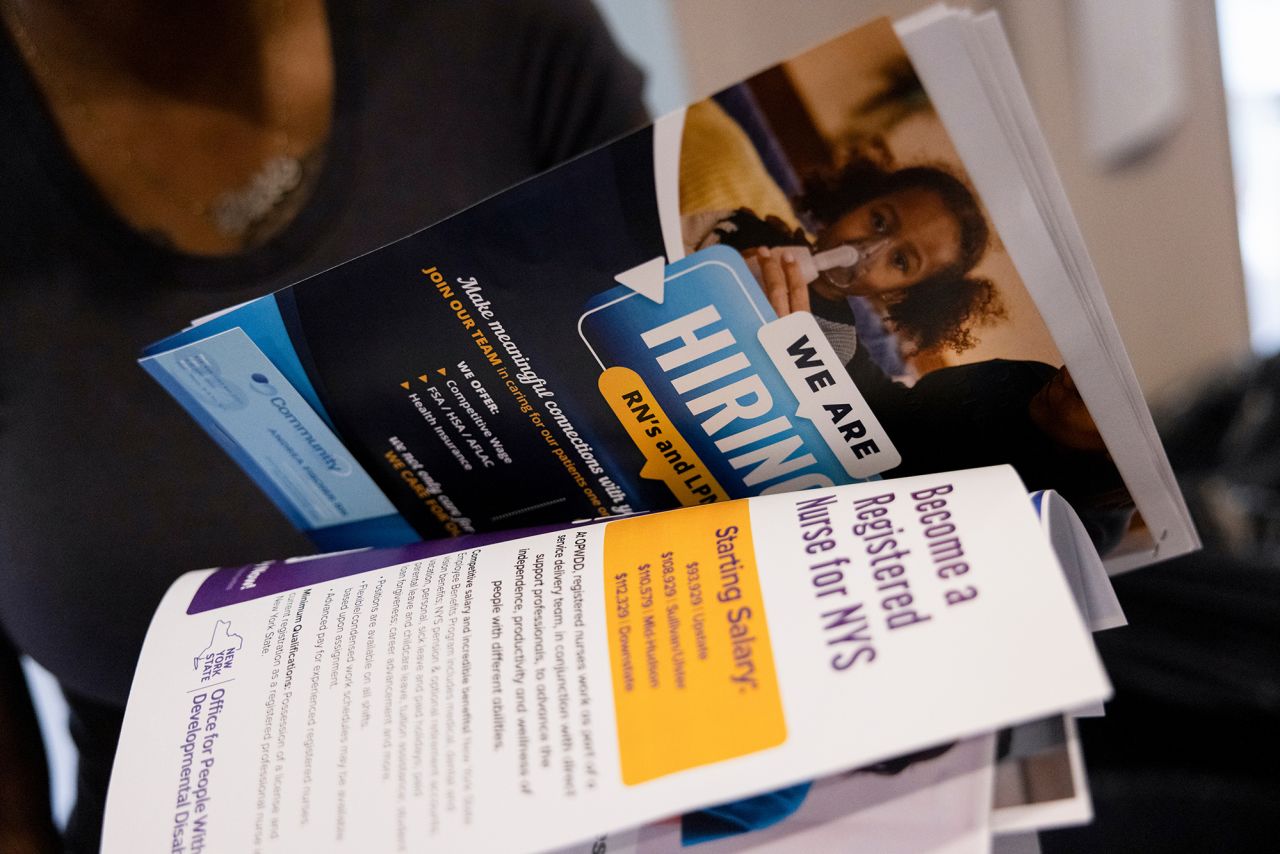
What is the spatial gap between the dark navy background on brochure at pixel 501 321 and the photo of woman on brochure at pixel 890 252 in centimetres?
3

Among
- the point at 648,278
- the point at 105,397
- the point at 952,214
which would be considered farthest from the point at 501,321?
the point at 105,397

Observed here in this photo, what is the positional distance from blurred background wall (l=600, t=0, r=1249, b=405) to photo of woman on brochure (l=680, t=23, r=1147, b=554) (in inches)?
28.9

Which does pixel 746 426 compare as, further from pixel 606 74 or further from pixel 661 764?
pixel 606 74

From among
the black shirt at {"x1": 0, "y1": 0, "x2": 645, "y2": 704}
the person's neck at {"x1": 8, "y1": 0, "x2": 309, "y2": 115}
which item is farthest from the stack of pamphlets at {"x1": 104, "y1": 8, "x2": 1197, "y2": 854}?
the person's neck at {"x1": 8, "y1": 0, "x2": 309, "y2": 115}

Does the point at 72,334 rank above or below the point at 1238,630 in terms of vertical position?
above

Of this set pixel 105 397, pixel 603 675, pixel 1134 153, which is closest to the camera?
A: pixel 603 675

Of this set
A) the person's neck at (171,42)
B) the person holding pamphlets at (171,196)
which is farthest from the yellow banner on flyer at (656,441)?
the person's neck at (171,42)

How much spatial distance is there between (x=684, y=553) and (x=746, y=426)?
62 millimetres

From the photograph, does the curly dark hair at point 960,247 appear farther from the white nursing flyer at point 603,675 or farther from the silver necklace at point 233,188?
the silver necklace at point 233,188

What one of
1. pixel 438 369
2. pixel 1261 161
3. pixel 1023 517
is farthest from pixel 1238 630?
pixel 1261 161

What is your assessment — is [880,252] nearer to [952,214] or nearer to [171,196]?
[952,214]

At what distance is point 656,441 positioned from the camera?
0.35 m

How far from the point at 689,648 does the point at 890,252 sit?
151mm

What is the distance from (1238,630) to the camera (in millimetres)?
824
